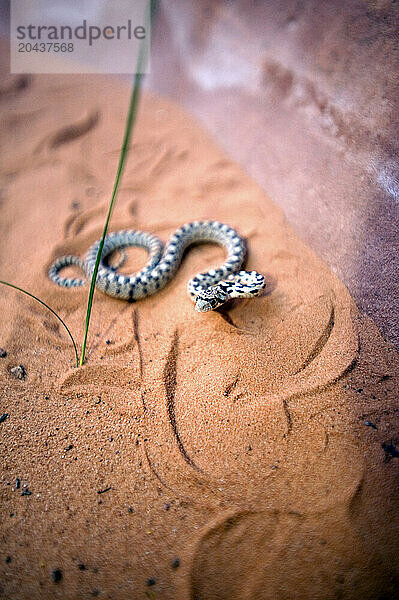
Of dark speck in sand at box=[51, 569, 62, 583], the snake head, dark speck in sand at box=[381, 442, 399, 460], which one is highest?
the snake head

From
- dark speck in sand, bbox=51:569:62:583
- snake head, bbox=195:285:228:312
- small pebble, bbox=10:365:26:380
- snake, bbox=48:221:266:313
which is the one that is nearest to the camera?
dark speck in sand, bbox=51:569:62:583

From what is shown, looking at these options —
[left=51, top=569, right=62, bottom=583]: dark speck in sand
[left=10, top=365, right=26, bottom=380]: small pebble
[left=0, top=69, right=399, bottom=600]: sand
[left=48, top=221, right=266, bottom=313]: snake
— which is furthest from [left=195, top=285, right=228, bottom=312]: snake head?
[left=51, top=569, right=62, bottom=583]: dark speck in sand

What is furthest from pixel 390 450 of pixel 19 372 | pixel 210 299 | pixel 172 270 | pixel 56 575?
pixel 19 372

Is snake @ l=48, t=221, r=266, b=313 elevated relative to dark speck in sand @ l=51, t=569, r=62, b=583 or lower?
elevated

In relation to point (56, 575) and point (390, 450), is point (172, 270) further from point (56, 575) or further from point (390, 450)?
point (56, 575)

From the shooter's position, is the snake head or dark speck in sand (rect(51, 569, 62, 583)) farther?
the snake head

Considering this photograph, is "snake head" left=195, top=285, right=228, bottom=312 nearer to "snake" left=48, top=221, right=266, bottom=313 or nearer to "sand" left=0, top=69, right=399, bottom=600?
"snake" left=48, top=221, right=266, bottom=313

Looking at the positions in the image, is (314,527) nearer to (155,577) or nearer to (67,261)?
(155,577)
